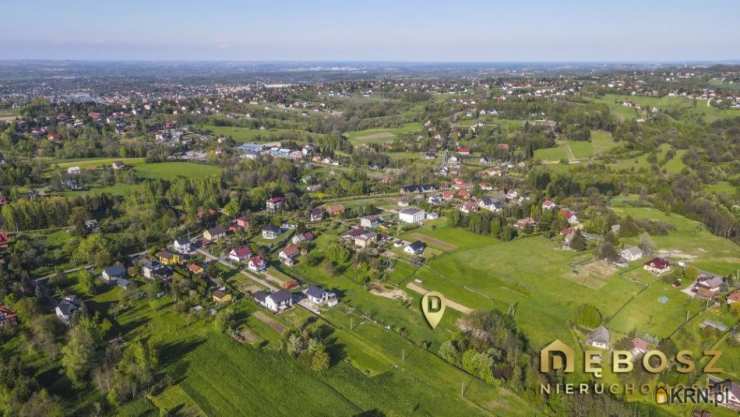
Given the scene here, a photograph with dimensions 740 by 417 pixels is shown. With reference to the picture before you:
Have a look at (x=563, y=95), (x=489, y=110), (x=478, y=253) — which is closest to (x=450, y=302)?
(x=478, y=253)

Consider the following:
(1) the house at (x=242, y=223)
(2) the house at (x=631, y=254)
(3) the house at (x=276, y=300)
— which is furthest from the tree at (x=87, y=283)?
(2) the house at (x=631, y=254)

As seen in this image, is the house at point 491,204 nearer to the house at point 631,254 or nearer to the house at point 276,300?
the house at point 631,254

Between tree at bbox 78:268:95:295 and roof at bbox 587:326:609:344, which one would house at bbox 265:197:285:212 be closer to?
tree at bbox 78:268:95:295

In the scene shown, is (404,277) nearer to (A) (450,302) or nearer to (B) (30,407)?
(A) (450,302)

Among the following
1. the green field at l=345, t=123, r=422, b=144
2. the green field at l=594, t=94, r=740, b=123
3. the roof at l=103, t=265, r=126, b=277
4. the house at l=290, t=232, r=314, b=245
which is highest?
the green field at l=594, t=94, r=740, b=123

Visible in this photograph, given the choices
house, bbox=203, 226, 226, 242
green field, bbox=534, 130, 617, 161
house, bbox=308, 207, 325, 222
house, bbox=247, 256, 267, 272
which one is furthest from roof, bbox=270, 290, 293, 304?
green field, bbox=534, 130, 617, 161

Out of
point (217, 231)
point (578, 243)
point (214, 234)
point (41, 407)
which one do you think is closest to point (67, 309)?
point (41, 407)
